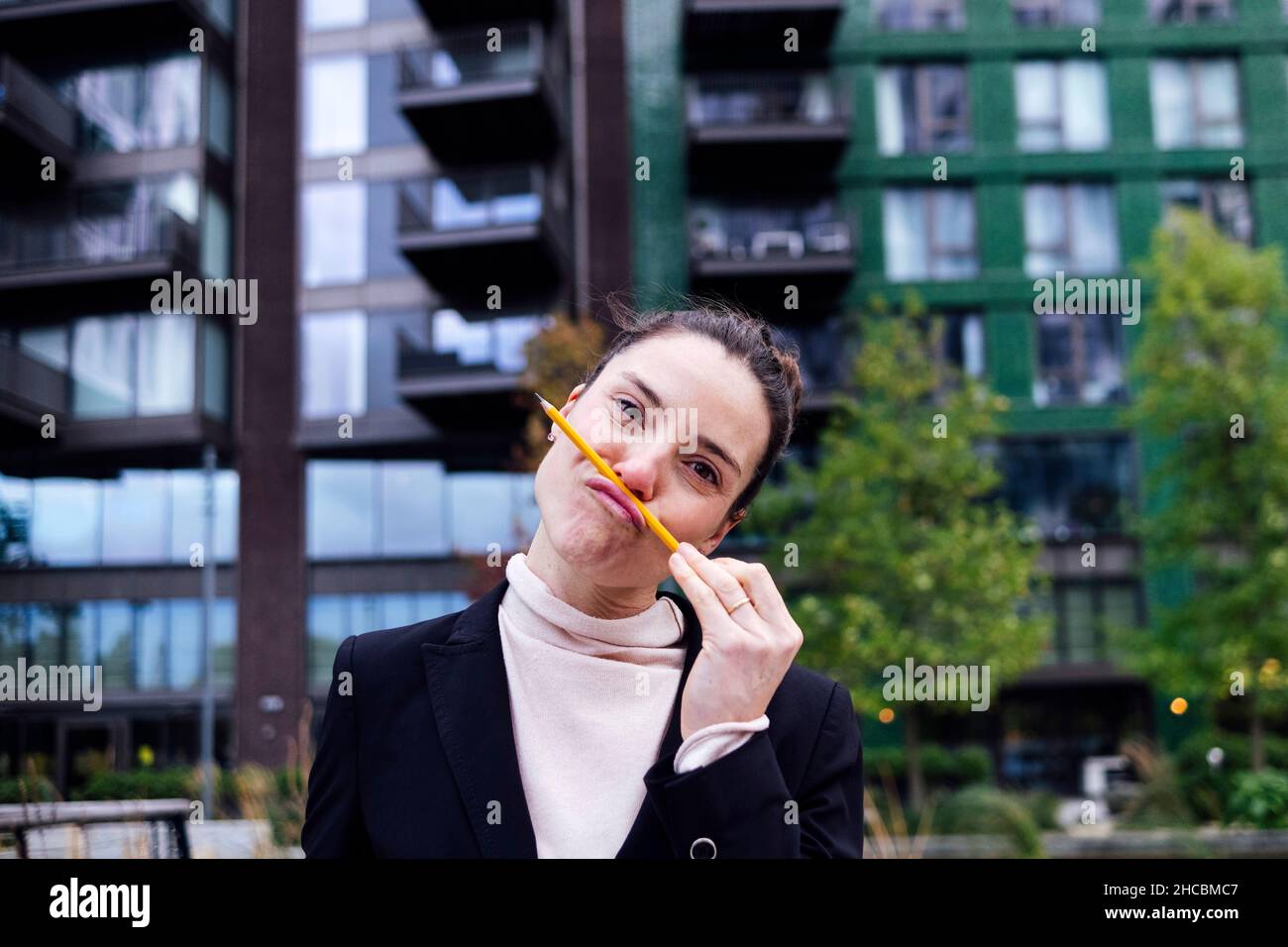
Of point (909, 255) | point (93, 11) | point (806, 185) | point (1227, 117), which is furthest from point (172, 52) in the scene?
point (1227, 117)

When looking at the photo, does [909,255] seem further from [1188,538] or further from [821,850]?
[821,850]

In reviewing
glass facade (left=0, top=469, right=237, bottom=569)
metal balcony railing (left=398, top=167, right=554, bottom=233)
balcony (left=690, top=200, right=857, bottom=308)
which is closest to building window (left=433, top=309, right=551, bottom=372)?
metal balcony railing (left=398, top=167, right=554, bottom=233)

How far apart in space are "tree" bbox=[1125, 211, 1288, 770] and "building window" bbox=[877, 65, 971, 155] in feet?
14.5

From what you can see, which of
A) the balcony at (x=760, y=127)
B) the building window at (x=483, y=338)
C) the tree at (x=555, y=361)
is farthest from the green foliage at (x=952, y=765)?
the balcony at (x=760, y=127)

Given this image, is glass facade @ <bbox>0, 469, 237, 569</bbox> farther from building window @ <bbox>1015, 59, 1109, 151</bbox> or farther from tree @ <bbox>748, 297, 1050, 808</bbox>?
building window @ <bbox>1015, 59, 1109, 151</bbox>

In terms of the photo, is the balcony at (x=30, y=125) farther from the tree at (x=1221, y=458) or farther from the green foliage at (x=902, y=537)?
the tree at (x=1221, y=458)

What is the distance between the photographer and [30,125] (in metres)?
11.3

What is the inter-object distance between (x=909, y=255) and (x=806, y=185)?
2127mm

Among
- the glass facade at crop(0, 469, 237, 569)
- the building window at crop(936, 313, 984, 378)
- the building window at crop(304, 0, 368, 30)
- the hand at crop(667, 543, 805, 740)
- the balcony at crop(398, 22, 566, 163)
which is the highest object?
the building window at crop(304, 0, 368, 30)

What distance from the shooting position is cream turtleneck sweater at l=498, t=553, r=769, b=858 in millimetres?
1406

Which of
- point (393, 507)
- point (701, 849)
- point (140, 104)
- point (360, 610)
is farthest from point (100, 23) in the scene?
point (701, 849)

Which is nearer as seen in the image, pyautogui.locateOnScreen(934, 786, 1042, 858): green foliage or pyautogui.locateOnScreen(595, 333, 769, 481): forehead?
pyautogui.locateOnScreen(595, 333, 769, 481): forehead

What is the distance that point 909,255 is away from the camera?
17.8 m

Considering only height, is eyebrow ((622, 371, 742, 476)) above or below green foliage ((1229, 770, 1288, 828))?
above
